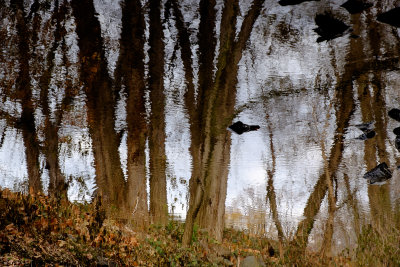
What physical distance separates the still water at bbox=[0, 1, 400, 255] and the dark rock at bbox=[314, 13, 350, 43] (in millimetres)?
76

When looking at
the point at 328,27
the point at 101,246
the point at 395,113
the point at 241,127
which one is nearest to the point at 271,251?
the point at 241,127

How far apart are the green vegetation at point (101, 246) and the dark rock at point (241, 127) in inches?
84.2

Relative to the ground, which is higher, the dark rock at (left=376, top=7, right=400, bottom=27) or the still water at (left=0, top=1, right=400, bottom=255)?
the dark rock at (left=376, top=7, right=400, bottom=27)

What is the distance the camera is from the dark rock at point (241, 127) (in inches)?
221

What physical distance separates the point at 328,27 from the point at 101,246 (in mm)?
4587

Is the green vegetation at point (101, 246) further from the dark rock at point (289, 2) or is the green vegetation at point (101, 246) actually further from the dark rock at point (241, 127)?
the dark rock at point (289, 2)

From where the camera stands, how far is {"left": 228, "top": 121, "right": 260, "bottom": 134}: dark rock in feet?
18.4

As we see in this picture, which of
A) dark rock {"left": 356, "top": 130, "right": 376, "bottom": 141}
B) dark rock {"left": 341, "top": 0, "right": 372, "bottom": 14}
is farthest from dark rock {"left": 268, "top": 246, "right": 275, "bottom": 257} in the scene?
dark rock {"left": 356, "top": 130, "right": 376, "bottom": 141}

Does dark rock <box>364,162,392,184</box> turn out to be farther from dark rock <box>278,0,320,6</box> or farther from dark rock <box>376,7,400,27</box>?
dark rock <box>278,0,320,6</box>

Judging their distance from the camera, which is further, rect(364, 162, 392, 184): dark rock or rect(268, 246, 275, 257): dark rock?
rect(364, 162, 392, 184): dark rock

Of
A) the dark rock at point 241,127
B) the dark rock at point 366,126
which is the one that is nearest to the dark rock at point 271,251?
the dark rock at point 241,127

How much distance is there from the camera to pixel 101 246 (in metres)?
3.52

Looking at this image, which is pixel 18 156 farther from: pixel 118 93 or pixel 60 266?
pixel 60 266

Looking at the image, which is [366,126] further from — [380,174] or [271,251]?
[271,251]
